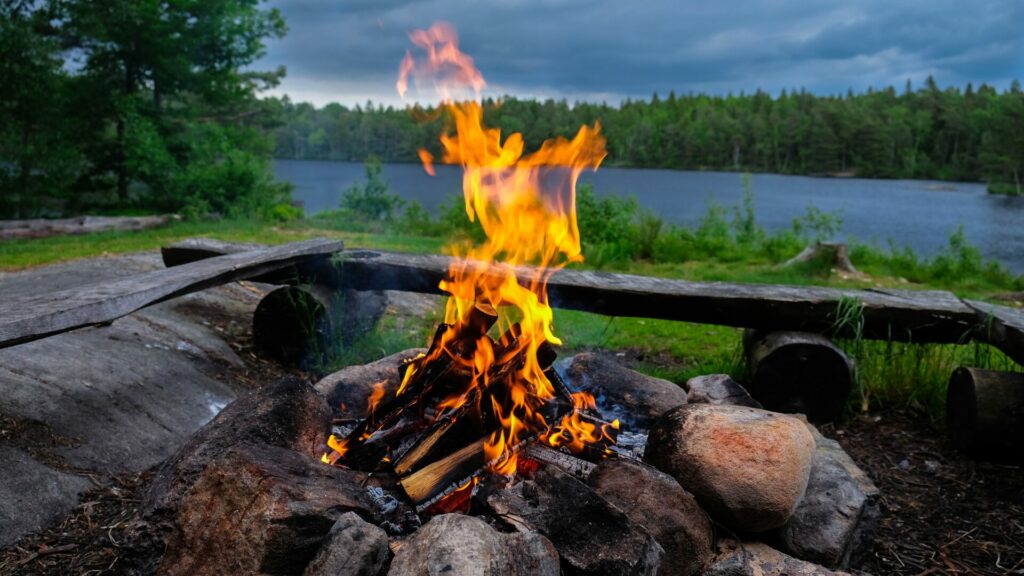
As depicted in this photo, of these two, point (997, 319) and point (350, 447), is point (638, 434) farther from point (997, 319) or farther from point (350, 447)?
point (997, 319)

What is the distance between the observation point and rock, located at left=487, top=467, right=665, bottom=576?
2.56 m

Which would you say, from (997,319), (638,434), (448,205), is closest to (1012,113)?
(448,205)

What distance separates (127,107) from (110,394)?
49.2ft

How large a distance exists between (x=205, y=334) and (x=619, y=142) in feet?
143

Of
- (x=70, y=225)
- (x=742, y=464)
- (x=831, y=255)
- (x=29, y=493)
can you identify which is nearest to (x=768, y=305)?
(x=742, y=464)

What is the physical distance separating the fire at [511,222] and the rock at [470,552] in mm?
1109

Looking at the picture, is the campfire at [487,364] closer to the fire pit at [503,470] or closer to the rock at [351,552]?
the fire pit at [503,470]

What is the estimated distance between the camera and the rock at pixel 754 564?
292 centimetres

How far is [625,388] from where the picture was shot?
14.4 feet

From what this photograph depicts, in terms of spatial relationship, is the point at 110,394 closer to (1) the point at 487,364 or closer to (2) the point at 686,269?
(1) the point at 487,364

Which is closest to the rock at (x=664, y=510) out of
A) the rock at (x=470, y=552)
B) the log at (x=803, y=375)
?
the rock at (x=470, y=552)

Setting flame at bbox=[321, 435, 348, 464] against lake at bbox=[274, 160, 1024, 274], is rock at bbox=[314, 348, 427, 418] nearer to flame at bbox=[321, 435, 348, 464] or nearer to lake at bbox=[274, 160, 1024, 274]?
flame at bbox=[321, 435, 348, 464]

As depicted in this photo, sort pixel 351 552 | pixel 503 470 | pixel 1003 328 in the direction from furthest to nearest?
pixel 1003 328 → pixel 503 470 → pixel 351 552

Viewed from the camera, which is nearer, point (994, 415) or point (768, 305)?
point (994, 415)
